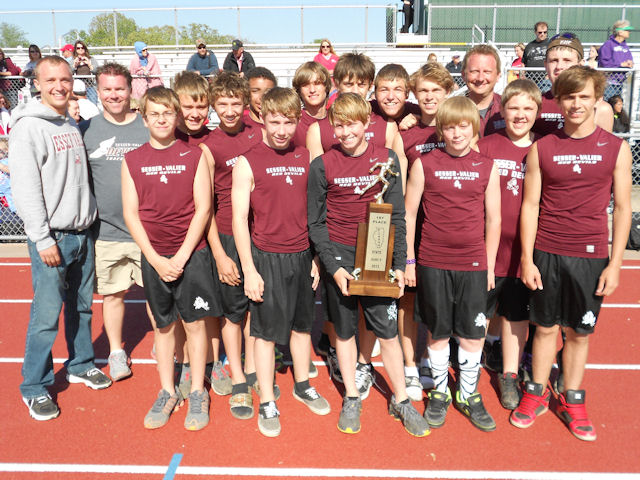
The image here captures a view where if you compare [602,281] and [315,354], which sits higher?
[602,281]

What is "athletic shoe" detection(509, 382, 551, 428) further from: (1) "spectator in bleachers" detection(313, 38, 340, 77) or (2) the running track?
(1) "spectator in bleachers" detection(313, 38, 340, 77)

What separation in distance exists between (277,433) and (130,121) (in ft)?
8.20

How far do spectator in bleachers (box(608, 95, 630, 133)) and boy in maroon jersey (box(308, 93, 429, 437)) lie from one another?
7468 mm

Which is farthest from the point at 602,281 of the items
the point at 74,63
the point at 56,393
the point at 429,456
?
the point at 74,63

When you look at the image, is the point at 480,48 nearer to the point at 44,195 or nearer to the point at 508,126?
the point at 508,126

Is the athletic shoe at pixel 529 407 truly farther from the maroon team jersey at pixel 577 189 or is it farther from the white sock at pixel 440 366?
the maroon team jersey at pixel 577 189

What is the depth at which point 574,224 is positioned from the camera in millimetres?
3264

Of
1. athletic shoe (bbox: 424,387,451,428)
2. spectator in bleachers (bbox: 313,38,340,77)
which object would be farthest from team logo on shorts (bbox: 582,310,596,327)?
spectator in bleachers (bbox: 313,38,340,77)

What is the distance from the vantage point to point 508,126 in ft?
11.4

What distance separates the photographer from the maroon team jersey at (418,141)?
3682 mm

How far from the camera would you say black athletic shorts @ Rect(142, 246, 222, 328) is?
3.45 meters

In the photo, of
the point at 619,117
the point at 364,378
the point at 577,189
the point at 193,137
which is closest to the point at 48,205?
the point at 193,137

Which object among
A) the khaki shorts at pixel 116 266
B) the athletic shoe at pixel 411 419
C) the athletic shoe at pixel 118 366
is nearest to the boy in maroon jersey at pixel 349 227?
the athletic shoe at pixel 411 419

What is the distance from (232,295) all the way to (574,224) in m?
2.28
